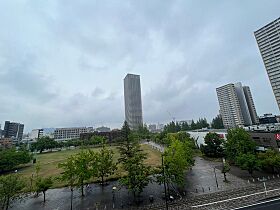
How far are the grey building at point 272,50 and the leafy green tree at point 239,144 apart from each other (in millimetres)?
98044

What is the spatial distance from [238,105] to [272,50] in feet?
218

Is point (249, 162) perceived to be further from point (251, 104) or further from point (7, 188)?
point (251, 104)

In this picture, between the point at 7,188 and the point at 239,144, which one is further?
the point at 239,144

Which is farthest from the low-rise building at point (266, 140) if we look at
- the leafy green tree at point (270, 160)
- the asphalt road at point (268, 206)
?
Result: the asphalt road at point (268, 206)

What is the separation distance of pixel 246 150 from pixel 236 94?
154479 mm

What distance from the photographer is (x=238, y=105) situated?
17438 centimetres

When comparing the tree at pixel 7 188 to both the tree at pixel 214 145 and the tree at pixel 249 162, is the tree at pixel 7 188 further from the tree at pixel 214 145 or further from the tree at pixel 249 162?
the tree at pixel 214 145

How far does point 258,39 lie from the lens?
129875 mm

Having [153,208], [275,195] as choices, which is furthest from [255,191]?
[153,208]

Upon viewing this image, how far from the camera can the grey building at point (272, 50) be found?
117375mm

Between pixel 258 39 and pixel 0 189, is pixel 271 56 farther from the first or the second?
pixel 0 189

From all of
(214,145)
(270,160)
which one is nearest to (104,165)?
(270,160)

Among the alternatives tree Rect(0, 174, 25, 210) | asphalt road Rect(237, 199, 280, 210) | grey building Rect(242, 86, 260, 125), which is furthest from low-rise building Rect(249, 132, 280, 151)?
grey building Rect(242, 86, 260, 125)

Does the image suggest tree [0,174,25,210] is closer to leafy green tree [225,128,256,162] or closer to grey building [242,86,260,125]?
leafy green tree [225,128,256,162]
